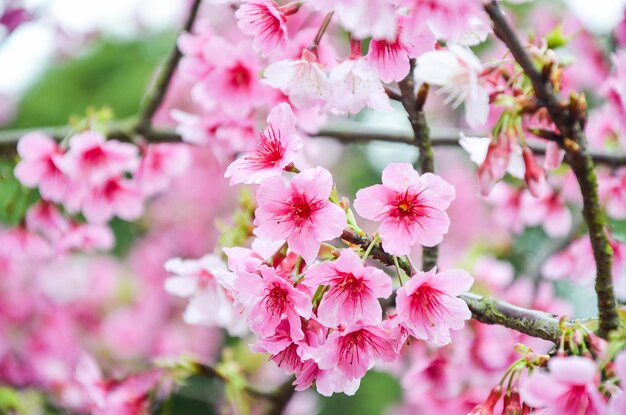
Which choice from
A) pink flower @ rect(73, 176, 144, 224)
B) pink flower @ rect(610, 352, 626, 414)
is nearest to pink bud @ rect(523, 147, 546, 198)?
pink flower @ rect(610, 352, 626, 414)

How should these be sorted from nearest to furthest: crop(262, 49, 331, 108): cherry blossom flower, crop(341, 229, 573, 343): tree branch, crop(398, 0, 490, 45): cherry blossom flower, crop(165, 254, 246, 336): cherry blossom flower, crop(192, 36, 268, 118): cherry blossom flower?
crop(398, 0, 490, 45): cherry blossom flower → crop(341, 229, 573, 343): tree branch → crop(262, 49, 331, 108): cherry blossom flower → crop(165, 254, 246, 336): cherry blossom flower → crop(192, 36, 268, 118): cherry blossom flower

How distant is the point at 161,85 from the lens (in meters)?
1.46

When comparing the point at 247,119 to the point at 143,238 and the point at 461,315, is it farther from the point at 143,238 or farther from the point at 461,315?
the point at 143,238

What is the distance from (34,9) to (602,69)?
69.7 inches

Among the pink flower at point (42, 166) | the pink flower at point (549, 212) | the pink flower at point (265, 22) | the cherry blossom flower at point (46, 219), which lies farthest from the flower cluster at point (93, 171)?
the pink flower at point (549, 212)

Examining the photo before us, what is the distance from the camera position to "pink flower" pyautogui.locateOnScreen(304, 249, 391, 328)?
80 centimetres

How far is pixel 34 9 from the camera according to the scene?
1680 millimetres

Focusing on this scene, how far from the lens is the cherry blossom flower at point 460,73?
803mm

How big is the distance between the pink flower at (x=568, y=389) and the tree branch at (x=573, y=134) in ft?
0.42

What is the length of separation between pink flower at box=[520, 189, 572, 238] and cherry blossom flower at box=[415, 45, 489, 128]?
2.78 ft

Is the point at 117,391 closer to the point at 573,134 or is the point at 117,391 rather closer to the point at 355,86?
the point at 355,86

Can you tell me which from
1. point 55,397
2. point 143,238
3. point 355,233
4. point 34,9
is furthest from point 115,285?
point 355,233

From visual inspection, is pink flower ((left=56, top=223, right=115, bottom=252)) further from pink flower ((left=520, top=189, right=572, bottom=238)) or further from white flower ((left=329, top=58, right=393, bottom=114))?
pink flower ((left=520, top=189, right=572, bottom=238))

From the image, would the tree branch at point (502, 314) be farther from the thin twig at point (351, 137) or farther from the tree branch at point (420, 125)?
the thin twig at point (351, 137)
